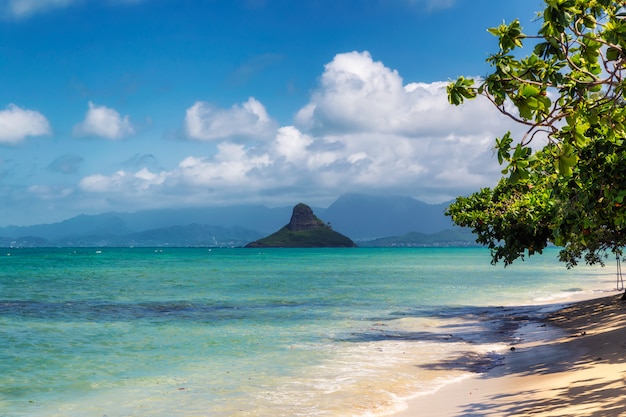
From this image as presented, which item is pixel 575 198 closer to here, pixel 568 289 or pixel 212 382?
pixel 212 382

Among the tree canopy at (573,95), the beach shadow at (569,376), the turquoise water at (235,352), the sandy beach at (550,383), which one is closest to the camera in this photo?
the tree canopy at (573,95)

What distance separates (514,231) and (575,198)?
965 cm

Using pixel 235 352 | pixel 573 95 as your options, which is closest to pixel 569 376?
pixel 573 95

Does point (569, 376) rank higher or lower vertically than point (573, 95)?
lower

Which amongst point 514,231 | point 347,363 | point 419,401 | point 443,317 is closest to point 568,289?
point 443,317

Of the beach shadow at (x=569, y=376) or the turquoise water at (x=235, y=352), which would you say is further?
the turquoise water at (x=235, y=352)

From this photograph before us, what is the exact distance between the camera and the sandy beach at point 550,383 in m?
9.68

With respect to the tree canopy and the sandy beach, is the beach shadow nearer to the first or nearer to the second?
the sandy beach

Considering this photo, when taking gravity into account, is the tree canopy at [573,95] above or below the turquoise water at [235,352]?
above

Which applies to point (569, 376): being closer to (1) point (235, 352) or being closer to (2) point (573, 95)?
(2) point (573, 95)

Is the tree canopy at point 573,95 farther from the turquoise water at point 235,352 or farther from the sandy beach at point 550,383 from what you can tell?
the turquoise water at point 235,352

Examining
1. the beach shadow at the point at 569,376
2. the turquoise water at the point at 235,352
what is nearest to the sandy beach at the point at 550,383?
the beach shadow at the point at 569,376

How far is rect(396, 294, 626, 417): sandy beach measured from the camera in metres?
9.68

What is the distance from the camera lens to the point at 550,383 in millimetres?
11664
